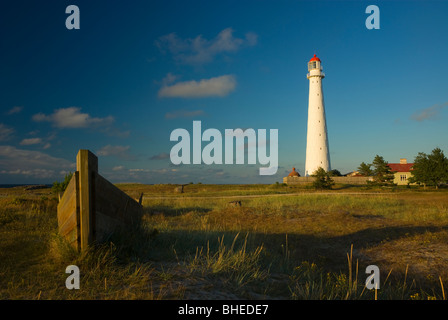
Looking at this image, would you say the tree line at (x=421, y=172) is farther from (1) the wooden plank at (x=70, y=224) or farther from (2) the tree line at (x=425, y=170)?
(1) the wooden plank at (x=70, y=224)

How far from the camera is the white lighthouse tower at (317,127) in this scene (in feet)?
177

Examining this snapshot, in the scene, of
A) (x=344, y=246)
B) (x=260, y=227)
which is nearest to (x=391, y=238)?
(x=344, y=246)

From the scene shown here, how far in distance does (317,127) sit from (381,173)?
15286 mm

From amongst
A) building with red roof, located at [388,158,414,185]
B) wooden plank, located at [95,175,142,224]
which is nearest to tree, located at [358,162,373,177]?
building with red roof, located at [388,158,414,185]

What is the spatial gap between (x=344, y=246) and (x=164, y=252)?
6.93m

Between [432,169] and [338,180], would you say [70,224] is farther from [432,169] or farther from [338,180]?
[338,180]

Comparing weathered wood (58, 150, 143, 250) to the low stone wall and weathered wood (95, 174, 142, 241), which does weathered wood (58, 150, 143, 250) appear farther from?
the low stone wall

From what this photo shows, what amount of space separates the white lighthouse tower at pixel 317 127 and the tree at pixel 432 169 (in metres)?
14.8

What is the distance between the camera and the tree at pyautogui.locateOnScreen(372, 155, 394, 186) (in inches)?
1626

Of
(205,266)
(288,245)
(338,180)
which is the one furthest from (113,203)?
Answer: (338,180)

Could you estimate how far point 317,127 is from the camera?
5397 centimetres

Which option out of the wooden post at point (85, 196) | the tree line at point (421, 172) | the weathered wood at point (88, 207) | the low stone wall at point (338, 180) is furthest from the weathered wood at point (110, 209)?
the low stone wall at point (338, 180)

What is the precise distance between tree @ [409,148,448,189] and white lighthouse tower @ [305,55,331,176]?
14.8 meters
